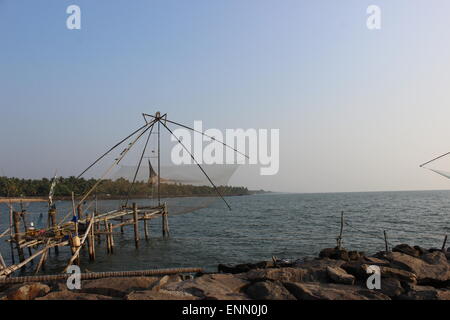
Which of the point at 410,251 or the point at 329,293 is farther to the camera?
the point at 410,251

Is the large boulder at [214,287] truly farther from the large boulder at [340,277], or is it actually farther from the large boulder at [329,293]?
the large boulder at [340,277]

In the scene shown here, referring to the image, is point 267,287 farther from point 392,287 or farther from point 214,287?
point 392,287

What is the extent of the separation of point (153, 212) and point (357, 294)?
59.3ft

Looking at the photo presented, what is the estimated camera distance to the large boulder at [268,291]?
6.09 meters

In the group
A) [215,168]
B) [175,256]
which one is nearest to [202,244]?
[175,256]

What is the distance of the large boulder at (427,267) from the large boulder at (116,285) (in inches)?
262

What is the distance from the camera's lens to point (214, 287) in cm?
644

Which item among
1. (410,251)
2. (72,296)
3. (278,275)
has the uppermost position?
(72,296)

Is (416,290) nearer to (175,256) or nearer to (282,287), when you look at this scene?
(282,287)

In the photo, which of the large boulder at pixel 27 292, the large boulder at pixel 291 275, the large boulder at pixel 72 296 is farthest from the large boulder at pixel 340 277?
the large boulder at pixel 27 292

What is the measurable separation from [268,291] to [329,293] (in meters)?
1.20

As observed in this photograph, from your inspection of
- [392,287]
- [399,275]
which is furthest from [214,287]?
[399,275]

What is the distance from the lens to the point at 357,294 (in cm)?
624

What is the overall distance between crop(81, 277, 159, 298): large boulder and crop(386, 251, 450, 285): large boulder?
6666mm
